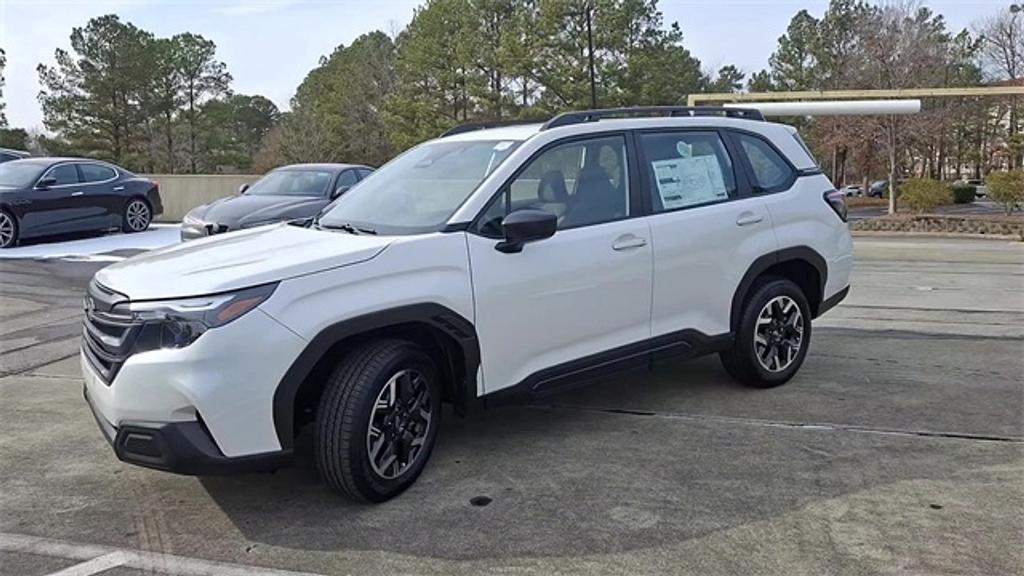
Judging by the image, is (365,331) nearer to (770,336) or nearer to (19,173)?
(770,336)

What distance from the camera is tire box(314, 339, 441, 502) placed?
351cm

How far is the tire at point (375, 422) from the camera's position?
3.51m

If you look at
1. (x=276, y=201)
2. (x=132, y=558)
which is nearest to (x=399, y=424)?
(x=132, y=558)

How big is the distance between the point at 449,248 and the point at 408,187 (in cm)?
82

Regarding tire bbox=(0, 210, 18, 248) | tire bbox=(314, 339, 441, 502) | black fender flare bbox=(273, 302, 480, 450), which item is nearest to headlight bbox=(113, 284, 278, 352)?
black fender flare bbox=(273, 302, 480, 450)

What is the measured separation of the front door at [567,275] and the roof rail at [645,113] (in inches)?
6.2

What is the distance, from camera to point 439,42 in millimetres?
38906

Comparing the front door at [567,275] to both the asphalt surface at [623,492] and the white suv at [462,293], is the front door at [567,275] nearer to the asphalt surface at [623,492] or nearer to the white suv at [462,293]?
the white suv at [462,293]

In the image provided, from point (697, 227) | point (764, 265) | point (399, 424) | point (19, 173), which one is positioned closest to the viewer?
point (399, 424)

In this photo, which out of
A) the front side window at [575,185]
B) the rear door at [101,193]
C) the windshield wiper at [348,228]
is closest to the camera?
the windshield wiper at [348,228]

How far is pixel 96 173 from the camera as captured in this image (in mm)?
14148

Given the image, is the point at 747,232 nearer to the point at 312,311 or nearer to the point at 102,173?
the point at 312,311

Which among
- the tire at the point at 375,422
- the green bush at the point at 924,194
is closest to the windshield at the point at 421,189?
the tire at the point at 375,422

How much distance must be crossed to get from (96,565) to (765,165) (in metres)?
4.34
